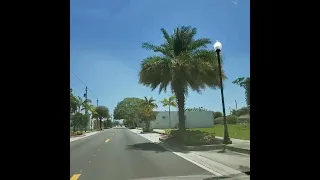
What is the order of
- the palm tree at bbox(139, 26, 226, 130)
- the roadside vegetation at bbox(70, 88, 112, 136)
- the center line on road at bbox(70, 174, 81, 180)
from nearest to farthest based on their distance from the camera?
the center line on road at bbox(70, 174, 81, 180) → the palm tree at bbox(139, 26, 226, 130) → the roadside vegetation at bbox(70, 88, 112, 136)

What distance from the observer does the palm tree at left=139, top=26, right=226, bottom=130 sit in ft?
86.7

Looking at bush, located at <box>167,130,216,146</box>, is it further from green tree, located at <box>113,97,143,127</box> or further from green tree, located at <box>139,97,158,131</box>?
green tree, located at <box>113,97,143,127</box>

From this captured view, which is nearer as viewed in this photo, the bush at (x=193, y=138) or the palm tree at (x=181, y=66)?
the bush at (x=193, y=138)

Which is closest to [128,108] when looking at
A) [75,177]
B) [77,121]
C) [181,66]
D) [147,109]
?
[147,109]

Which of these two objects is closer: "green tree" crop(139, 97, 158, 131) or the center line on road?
the center line on road

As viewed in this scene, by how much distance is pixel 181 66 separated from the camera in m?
26.3

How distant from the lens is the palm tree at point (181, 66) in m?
26.4

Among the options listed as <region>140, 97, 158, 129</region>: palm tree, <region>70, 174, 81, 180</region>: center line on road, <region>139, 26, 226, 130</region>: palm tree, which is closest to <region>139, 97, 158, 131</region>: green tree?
<region>140, 97, 158, 129</region>: palm tree

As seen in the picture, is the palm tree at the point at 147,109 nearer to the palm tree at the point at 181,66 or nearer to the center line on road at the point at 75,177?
the palm tree at the point at 181,66

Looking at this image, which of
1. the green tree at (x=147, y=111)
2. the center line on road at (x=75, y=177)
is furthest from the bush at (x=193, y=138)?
the green tree at (x=147, y=111)

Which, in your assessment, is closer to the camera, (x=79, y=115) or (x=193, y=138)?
(x=193, y=138)

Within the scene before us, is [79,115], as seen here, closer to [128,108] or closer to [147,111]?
[147,111]

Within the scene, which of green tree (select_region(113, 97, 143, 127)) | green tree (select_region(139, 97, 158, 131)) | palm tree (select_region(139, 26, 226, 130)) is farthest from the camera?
green tree (select_region(113, 97, 143, 127))
